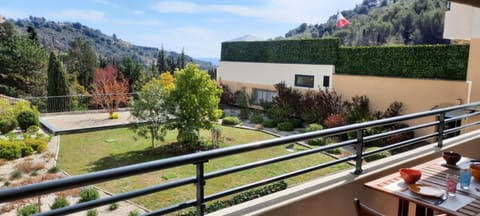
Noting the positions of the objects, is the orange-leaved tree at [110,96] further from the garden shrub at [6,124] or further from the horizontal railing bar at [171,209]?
the horizontal railing bar at [171,209]

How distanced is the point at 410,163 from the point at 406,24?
2522 cm

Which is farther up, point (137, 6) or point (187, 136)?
point (137, 6)

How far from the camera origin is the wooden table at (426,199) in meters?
1.96

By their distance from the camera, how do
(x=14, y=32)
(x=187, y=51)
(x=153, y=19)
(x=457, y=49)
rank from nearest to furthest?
(x=457, y=49)
(x=14, y=32)
(x=187, y=51)
(x=153, y=19)

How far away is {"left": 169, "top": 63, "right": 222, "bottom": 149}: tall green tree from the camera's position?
10945 mm

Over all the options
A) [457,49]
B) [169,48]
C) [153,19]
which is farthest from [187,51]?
[457,49]

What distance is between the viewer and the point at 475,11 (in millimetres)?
9227

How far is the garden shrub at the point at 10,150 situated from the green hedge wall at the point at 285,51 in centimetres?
1244

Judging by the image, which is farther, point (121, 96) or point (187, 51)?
point (187, 51)

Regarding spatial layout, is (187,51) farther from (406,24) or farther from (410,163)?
(410,163)

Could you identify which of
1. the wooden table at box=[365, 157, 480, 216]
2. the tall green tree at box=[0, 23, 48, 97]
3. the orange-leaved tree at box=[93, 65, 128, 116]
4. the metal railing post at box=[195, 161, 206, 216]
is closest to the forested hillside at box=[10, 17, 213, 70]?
the tall green tree at box=[0, 23, 48, 97]

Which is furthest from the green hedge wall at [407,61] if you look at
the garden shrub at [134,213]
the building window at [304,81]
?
the garden shrub at [134,213]

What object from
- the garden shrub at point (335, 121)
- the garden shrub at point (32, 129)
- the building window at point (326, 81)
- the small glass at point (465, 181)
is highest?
the building window at point (326, 81)

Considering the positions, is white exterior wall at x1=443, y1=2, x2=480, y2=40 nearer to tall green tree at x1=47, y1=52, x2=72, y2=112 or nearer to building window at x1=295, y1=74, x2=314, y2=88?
building window at x1=295, y1=74, x2=314, y2=88
